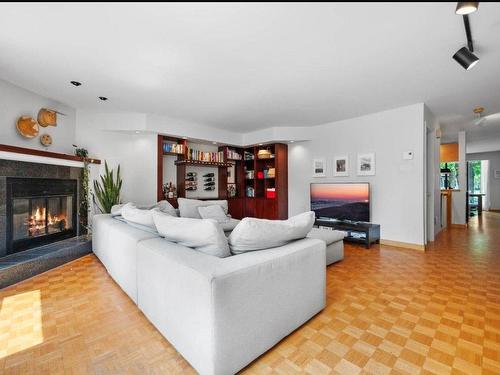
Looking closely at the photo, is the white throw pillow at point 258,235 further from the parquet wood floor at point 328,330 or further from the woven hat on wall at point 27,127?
the woven hat on wall at point 27,127

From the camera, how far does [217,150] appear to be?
6.09 meters

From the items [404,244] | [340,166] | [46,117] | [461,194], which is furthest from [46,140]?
[461,194]

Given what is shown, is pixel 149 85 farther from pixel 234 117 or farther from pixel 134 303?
pixel 134 303

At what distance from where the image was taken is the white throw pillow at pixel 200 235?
1522 mm

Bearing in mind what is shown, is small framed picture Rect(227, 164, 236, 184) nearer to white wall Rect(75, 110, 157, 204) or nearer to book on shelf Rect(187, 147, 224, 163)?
book on shelf Rect(187, 147, 224, 163)

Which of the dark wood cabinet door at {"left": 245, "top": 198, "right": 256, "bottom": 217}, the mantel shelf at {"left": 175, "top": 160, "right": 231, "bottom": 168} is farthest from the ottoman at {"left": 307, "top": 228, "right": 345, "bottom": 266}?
the mantel shelf at {"left": 175, "top": 160, "right": 231, "bottom": 168}

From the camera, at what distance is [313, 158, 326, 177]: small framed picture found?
512 centimetres

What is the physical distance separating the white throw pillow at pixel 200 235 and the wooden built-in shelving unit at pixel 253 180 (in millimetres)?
3471

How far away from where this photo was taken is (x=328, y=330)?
5.56 ft

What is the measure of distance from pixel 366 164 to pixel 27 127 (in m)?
5.49

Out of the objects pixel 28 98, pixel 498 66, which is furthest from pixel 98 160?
pixel 498 66

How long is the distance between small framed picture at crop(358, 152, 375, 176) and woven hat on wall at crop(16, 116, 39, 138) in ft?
17.7

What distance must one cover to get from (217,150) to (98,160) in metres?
2.66

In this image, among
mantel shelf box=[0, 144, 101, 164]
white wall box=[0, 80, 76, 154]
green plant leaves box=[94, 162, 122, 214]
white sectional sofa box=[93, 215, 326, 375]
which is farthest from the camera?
green plant leaves box=[94, 162, 122, 214]
